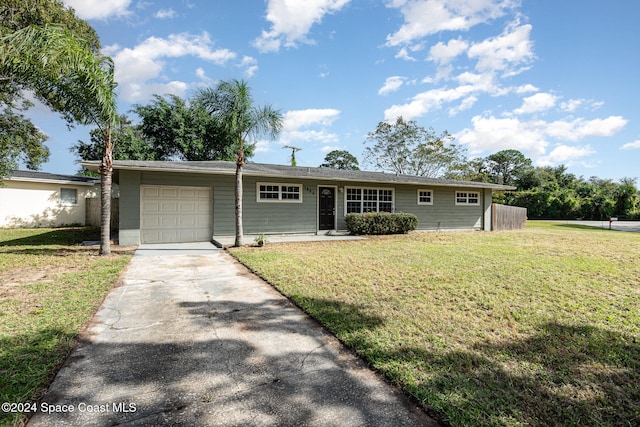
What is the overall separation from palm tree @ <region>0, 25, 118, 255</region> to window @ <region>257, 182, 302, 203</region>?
498 centimetres

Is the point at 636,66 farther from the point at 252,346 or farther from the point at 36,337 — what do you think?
the point at 36,337

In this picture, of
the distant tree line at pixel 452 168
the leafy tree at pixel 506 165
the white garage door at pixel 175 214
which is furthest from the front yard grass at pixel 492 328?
the leafy tree at pixel 506 165

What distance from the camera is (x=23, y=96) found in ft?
47.4

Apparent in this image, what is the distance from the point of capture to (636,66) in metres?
9.58

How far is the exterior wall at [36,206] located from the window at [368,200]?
15367 mm

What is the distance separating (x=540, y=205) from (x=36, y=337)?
A: 1383 inches

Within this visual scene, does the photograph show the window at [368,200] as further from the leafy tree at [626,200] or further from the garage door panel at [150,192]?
the leafy tree at [626,200]

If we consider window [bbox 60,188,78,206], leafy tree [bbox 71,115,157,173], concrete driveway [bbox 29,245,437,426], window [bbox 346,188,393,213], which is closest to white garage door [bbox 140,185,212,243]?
window [bbox 346,188,393,213]

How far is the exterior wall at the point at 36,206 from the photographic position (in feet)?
50.0

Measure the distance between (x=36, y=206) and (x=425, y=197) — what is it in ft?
67.2

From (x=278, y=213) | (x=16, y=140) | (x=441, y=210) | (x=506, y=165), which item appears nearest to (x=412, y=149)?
(x=441, y=210)

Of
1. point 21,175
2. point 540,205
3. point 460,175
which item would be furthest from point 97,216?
point 540,205

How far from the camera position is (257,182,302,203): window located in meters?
11.3

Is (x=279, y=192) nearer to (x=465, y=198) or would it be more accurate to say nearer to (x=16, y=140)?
(x=465, y=198)
